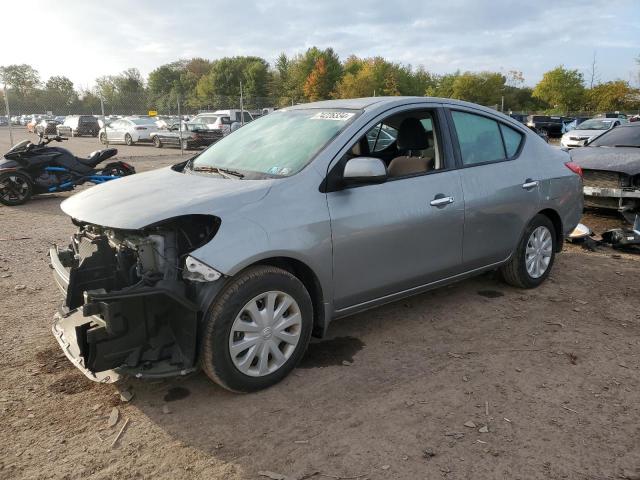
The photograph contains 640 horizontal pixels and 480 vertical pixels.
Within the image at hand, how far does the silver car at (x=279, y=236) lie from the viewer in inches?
119

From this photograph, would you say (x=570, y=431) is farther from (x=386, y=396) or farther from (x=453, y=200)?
(x=453, y=200)

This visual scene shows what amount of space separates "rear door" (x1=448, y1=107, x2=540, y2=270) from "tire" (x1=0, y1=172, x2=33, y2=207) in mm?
8615

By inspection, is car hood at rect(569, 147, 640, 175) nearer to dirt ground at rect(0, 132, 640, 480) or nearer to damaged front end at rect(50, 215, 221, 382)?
dirt ground at rect(0, 132, 640, 480)

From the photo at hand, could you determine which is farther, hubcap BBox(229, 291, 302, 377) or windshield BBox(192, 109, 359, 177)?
windshield BBox(192, 109, 359, 177)

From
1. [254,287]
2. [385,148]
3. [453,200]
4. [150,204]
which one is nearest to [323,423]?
[254,287]

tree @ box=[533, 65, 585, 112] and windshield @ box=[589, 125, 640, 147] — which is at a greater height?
tree @ box=[533, 65, 585, 112]

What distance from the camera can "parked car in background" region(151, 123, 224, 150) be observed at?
23078 millimetres

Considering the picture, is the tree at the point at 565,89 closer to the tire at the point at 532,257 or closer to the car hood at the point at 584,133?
the car hood at the point at 584,133

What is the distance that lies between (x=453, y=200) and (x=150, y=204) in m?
2.29

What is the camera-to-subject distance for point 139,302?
116 inches

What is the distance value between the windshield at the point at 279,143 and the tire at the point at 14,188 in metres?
7.02

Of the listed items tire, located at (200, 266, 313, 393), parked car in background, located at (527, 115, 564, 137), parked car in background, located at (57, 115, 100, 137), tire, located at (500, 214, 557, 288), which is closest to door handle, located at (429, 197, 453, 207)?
tire, located at (500, 214, 557, 288)

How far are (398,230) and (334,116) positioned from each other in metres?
0.99

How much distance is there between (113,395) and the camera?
332 centimetres
